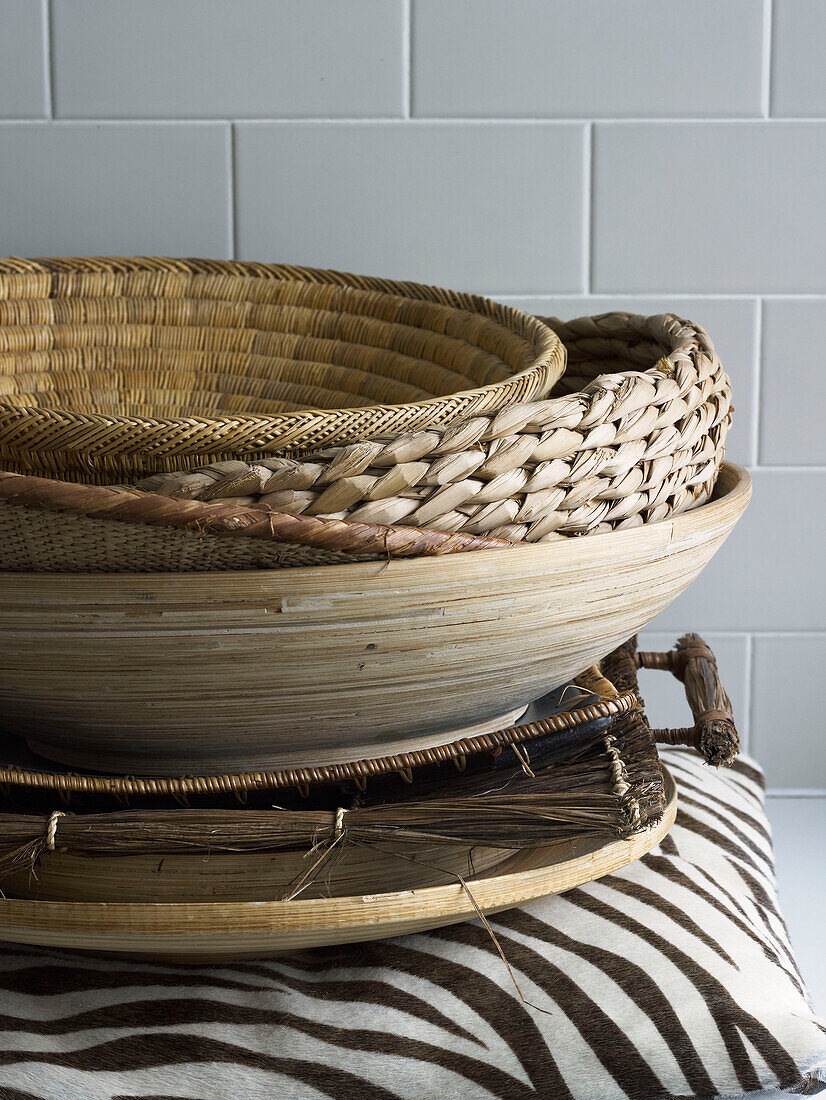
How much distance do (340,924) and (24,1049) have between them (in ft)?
0.54

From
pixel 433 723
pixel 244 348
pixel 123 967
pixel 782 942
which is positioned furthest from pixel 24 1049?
pixel 244 348

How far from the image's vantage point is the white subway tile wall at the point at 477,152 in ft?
2.84

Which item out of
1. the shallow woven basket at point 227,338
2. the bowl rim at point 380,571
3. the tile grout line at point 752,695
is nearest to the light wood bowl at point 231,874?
the bowl rim at point 380,571

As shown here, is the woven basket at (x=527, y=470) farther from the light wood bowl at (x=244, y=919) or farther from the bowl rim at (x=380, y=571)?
the light wood bowl at (x=244, y=919)

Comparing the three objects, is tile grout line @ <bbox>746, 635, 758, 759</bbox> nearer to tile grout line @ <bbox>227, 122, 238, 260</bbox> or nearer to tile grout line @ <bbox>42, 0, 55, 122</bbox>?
tile grout line @ <bbox>227, 122, 238, 260</bbox>

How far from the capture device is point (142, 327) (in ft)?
2.67

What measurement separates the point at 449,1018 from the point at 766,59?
850mm

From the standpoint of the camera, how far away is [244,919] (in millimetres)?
407

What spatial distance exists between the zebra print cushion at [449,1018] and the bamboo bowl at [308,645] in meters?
0.11

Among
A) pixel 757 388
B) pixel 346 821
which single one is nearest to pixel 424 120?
Result: pixel 757 388

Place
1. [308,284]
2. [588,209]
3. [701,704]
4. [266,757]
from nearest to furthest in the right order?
[266,757]
[701,704]
[308,284]
[588,209]

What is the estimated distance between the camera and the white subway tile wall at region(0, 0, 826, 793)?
86 cm

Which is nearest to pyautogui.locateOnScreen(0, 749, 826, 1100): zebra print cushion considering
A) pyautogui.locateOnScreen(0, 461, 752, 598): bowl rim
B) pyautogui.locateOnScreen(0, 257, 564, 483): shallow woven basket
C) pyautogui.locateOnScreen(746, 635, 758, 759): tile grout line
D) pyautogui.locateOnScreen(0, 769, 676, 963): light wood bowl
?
pyautogui.locateOnScreen(0, 769, 676, 963): light wood bowl

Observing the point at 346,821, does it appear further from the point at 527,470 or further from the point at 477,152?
the point at 477,152
